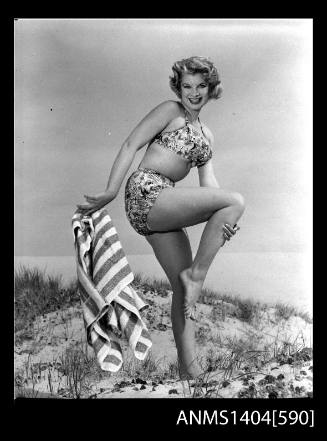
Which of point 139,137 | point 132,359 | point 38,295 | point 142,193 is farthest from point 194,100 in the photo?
point 38,295

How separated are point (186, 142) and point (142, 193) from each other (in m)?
0.42

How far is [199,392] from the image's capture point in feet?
16.0

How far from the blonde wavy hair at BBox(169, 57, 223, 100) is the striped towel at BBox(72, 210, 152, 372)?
935 millimetres

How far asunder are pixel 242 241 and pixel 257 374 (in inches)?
35.4

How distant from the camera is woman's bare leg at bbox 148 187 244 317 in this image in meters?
4.86

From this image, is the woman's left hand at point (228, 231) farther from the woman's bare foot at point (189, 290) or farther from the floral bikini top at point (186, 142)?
the floral bikini top at point (186, 142)

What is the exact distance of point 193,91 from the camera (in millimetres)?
5012

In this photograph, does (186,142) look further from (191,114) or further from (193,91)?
(193,91)

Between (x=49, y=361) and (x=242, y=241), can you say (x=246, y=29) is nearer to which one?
(x=242, y=241)

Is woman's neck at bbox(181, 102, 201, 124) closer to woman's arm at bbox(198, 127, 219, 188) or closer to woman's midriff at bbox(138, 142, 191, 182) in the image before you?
woman's arm at bbox(198, 127, 219, 188)

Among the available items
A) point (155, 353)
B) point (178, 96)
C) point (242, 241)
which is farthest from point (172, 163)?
point (155, 353)

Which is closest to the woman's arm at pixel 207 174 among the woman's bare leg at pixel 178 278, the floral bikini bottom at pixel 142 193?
the floral bikini bottom at pixel 142 193

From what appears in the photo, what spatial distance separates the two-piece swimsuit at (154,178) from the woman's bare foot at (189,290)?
347 mm

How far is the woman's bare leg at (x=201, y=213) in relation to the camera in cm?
486
